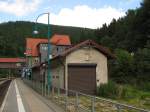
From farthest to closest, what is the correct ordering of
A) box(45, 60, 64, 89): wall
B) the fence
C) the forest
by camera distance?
the forest → box(45, 60, 64, 89): wall → the fence

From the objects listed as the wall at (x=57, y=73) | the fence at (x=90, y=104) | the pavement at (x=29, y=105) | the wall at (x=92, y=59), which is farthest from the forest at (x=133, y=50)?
the fence at (x=90, y=104)

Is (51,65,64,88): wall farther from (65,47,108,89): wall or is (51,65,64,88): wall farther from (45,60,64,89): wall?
(65,47,108,89): wall

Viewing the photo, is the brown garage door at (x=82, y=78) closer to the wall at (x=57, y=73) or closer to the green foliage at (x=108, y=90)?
the wall at (x=57, y=73)

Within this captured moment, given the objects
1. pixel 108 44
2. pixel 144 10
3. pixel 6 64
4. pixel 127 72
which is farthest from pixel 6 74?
pixel 127 72

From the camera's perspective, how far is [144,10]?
88.4 metres

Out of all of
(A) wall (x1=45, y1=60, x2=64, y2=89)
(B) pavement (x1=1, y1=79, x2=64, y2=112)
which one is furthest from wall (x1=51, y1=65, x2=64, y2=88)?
(B) pavement (x1=1, y1=79, x2=64, y2=112)

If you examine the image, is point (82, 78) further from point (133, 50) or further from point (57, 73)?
point (133, 50)

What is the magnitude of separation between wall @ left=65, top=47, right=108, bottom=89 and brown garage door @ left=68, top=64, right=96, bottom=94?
45 centimetres

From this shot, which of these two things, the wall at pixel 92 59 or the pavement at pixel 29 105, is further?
the wall at pixel 92 59

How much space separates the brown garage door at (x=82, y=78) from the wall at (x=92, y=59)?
0.45 meters

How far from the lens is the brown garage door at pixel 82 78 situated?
42000 mm

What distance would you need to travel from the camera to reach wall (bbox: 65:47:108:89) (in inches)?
1660

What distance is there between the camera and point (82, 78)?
42.3 meters

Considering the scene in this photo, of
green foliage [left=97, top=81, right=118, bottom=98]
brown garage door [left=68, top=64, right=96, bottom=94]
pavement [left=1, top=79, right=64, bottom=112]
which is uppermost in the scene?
brown garage door [left=68, top=64, right=96, bottom=94]
